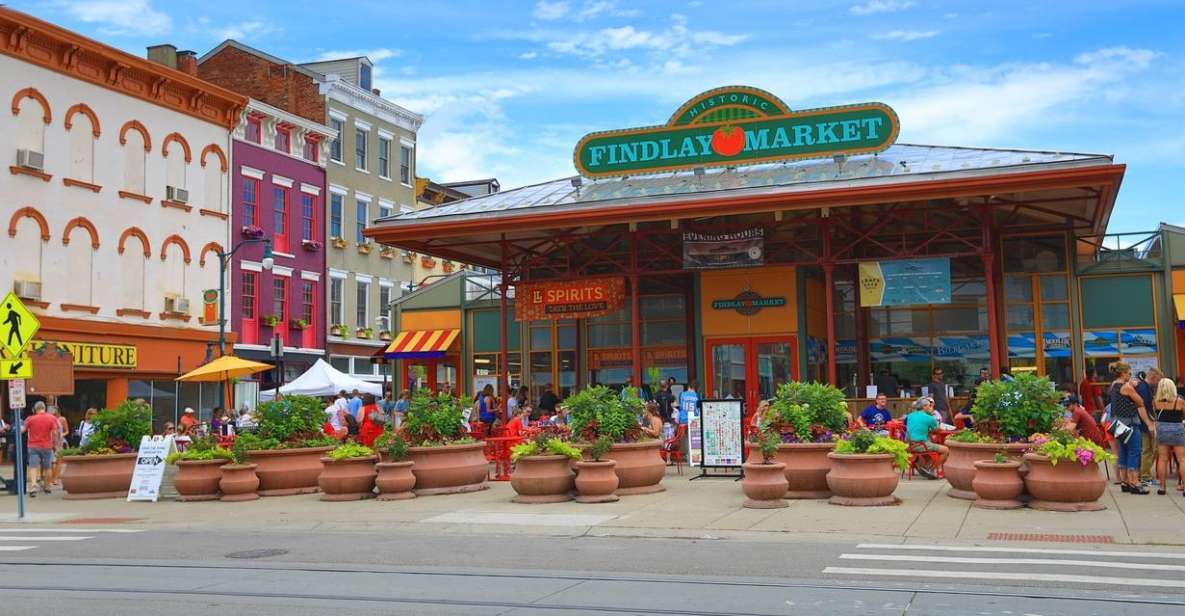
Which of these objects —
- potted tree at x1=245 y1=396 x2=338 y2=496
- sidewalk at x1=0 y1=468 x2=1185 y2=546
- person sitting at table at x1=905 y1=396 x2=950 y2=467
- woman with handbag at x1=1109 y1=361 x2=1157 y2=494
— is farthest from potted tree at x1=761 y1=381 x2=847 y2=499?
potted tree at x1=245 y1=396 x2=338 y2=496

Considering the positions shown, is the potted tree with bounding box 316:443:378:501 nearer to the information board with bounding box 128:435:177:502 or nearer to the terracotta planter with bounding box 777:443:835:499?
the information board with bounding box 128:435:177:502

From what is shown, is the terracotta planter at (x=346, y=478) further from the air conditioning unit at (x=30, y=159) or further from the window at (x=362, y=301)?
the window at (x=362, y=301)

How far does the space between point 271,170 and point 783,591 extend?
39710 mm

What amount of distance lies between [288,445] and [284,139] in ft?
97.0

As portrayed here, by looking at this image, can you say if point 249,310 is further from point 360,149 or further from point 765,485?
point 765,485

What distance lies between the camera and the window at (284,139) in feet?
151

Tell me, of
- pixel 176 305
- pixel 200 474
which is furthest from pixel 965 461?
pixel 176 305

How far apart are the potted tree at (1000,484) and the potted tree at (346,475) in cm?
920

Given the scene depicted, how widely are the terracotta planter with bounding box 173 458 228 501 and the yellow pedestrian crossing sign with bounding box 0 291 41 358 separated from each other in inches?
133

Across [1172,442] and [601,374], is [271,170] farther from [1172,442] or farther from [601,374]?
[1172,442]

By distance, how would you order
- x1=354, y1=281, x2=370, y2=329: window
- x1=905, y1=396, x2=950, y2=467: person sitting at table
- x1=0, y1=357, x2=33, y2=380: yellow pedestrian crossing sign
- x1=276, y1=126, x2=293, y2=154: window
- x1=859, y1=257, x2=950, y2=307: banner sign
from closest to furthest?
x1=0, y1=357, x2=33, y2=380: yellow pedestrian crossing sign, x1=905, y1=396, x2=950, y2=467: person sitting at table, x1=859, y1=257, x2=950, y2=307: banner sign, x1=276, y1=126, x2=293, y2=154: window, x1=354, y1=281, x2=370, y2=329: window

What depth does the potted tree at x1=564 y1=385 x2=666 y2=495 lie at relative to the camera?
56.3ft

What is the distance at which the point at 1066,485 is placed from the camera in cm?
1399

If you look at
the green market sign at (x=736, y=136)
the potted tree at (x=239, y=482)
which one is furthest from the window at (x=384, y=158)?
the potted tree at (x=239, y=482)
